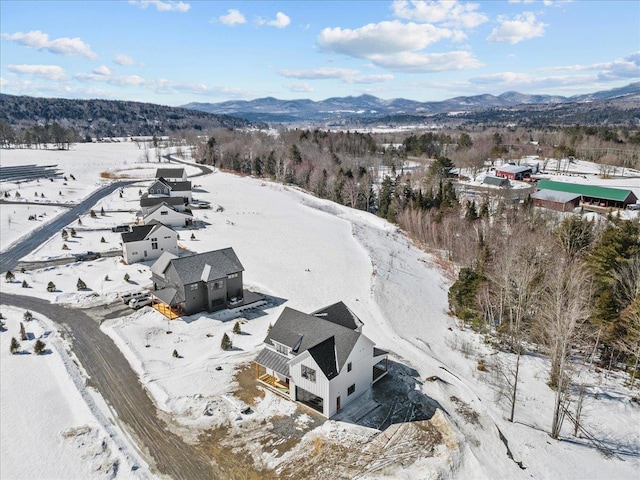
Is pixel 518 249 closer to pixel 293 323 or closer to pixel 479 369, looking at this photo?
pixel 479 369

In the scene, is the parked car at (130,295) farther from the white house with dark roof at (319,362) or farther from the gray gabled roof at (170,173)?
the gray gabled roof at (170,173)

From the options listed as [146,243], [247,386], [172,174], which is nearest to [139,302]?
[146,243]

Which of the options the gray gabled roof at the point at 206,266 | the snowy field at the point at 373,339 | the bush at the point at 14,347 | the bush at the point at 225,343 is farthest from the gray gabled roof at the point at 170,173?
the bush at the point at 225,343

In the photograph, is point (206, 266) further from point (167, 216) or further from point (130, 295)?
point (167, 216)

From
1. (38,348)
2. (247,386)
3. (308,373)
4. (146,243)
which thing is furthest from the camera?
(146,243)

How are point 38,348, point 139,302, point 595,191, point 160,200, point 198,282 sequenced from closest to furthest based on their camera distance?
point 38,348 → point 198,282 → point 139,302 → point 160,200 → point 595,191

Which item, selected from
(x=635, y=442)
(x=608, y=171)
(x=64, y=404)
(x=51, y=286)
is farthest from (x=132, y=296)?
(x=608, y=171)

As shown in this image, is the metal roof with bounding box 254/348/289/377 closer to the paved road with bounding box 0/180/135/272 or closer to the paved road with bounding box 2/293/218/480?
the paved road with bounding box 2/293/218/480
